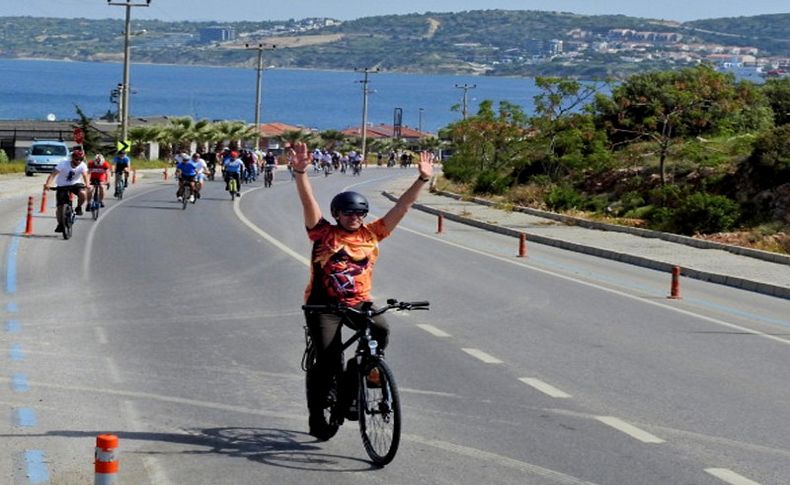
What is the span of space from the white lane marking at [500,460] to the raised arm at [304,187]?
1591 millimetres

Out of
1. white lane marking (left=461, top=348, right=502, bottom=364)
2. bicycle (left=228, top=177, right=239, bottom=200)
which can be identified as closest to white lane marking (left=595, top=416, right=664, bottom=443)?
white lane marking (left=461, top=348, right=502, bottom=364)

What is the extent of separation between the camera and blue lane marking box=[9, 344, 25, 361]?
13.3 metres

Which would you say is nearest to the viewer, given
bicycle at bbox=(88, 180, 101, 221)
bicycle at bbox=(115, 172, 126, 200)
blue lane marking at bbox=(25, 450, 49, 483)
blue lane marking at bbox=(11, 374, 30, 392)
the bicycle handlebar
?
blue lane marking at bbox=(25, 450, 49, 483)

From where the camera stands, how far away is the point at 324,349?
9.52 metres

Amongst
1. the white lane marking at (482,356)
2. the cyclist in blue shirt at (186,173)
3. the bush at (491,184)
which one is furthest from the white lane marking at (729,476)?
the bush at (491,184)

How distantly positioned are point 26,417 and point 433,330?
6.43 m

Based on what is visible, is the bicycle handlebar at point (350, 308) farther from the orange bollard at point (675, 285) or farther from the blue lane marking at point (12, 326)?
the orange bollard at point (675, 285)

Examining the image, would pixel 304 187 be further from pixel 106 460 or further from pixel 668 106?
pixel 668 106

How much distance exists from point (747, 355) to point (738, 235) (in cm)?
1816

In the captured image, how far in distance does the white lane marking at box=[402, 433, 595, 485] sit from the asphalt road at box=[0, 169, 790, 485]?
24 mm

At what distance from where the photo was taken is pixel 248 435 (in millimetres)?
10023

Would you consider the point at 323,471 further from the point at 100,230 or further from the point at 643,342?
the point at 100,230

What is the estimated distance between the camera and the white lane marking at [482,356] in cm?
1384

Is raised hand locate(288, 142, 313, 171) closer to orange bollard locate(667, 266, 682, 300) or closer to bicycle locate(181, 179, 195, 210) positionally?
orange bollard locate(667, 266, 682, 300)
